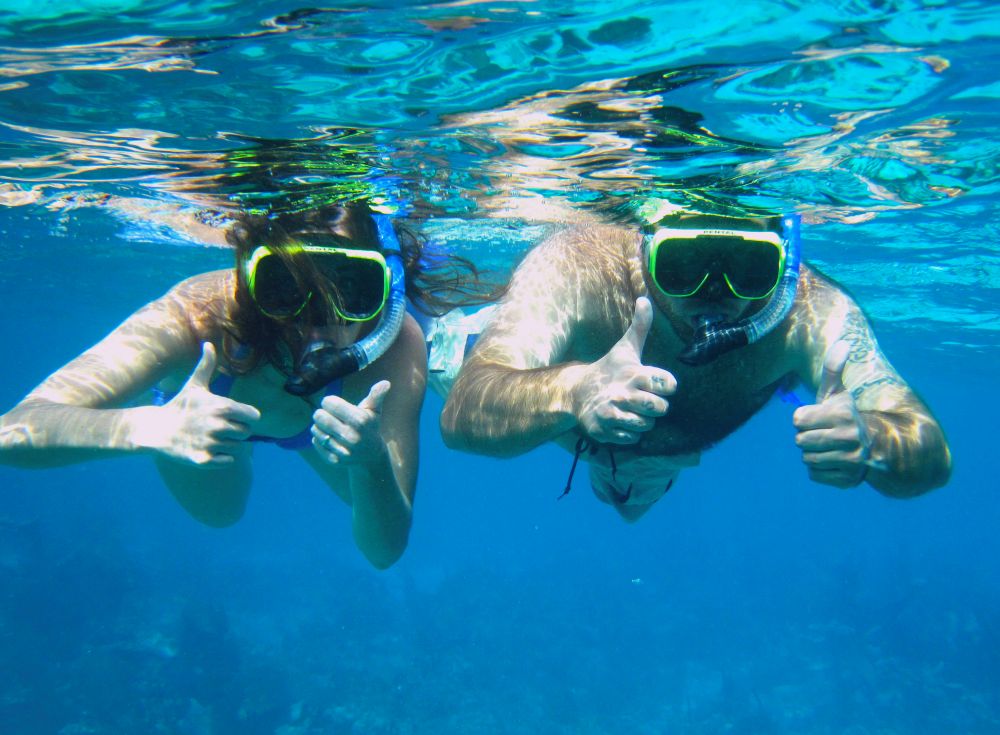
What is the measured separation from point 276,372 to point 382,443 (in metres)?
1.99

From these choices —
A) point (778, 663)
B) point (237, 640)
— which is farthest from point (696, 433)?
point (778, 663)

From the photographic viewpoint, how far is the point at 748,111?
6.03 metres

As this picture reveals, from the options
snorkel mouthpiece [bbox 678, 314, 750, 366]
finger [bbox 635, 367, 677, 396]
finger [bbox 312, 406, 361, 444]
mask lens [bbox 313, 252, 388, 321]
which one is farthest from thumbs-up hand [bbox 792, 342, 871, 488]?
mask lens [bbox 313, 252, 388, 321]

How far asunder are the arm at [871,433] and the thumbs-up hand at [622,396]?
2.18ft

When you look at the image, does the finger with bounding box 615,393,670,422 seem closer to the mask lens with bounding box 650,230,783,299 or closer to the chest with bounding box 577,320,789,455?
the mask lens with bounding box 650,230,783,299

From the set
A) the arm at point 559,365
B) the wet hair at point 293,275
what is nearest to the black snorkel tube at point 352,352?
the wet hair at point 293,275

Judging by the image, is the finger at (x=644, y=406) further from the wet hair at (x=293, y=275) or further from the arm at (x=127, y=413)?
the wet hair at (x=293, y=275)

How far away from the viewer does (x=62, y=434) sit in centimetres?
324

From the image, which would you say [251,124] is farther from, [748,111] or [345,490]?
[748,111]

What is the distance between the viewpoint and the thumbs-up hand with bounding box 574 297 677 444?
8.06ft

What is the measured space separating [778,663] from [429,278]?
24246 mm

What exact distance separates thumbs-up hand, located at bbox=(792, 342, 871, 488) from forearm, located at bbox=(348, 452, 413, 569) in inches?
83.0

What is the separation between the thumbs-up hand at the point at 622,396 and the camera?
2457 millimetres

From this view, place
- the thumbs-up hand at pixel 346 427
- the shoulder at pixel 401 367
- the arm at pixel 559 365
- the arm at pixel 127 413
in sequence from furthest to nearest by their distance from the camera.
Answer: the shoulder at pixel 401 367
the thumbs-up hand at pixel 346 427
the arm at pixel 127 413
the arm at pixel 559 365
